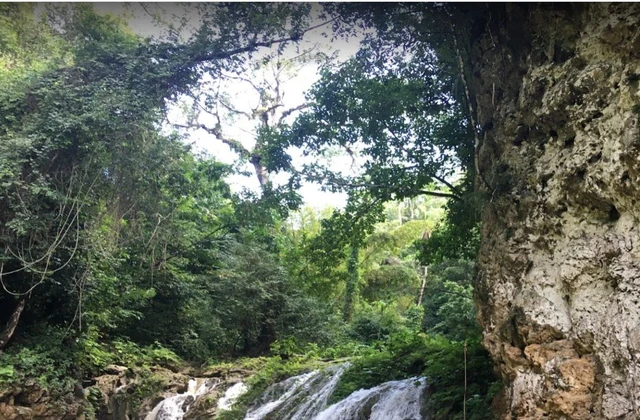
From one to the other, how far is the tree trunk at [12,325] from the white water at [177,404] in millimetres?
2976

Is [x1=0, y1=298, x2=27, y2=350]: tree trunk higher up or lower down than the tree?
lower down

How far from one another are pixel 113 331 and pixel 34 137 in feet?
17.7

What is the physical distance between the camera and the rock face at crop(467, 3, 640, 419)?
358cm

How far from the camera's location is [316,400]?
7.77m

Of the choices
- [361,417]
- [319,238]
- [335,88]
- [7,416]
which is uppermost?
[335,88]

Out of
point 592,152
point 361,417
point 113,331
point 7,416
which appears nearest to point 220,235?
point 113,331

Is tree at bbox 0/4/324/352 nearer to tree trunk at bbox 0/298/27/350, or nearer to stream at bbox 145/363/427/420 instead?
tree trunk at bbox 0/298/27/350

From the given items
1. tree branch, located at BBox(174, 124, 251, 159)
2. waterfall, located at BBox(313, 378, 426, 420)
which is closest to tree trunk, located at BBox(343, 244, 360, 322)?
tree branch, located at BBox(174, 124, 251, 159)

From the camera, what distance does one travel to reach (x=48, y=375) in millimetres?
7805

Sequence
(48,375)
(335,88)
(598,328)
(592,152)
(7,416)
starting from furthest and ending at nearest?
(335,88) → (48,375) → (7,416) → (592,152) → (598,328)

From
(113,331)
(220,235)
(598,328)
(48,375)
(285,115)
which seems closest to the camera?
(598,328)

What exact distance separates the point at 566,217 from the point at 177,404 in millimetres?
8246

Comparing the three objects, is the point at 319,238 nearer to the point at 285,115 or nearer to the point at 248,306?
the point at 248,306

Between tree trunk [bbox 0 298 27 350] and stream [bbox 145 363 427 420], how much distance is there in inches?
117
